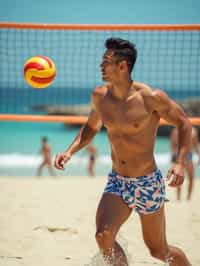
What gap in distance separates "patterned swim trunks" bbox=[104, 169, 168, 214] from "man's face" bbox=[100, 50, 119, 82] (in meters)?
0.65

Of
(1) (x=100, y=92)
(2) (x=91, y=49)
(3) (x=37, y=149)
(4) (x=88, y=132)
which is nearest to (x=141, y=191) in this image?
(4) (x=88, y=132)

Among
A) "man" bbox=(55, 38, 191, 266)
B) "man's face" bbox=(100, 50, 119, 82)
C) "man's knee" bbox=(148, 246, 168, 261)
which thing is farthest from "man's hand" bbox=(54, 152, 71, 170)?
"man's knee" bbox=(148, 246, 168, 261)

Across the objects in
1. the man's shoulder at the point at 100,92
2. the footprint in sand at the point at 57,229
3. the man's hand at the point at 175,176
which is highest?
the man's shoulder at the point at 100,92

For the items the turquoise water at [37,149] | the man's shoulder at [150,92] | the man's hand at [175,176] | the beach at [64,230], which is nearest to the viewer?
the man's hand at [175,176]

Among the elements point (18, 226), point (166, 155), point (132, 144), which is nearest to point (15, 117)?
point (18, 226)

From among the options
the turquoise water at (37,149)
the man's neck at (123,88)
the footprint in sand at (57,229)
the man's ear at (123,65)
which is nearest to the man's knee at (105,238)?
the man's neck at (123,88)

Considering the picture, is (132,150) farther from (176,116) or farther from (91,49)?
(91,49)

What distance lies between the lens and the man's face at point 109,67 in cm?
374

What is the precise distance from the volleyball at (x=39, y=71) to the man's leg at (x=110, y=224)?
4.98 ft

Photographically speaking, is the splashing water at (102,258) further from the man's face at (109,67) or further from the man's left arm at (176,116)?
the man's face at (109,67)

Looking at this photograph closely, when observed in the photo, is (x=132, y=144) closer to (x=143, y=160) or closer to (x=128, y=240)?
(x=143, y=160)

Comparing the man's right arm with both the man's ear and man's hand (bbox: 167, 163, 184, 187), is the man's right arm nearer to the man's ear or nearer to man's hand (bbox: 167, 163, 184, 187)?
the man's ear

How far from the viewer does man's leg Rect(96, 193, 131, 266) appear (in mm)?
3600

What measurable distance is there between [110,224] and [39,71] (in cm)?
176
